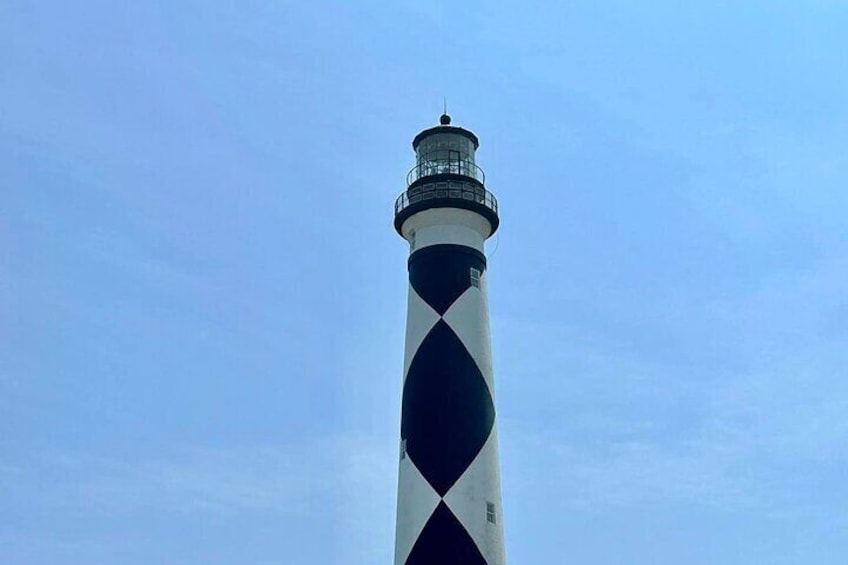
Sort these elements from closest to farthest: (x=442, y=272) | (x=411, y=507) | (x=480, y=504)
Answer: (x=480, y=504)
(x=411, y=507)
(x=442, y=272)

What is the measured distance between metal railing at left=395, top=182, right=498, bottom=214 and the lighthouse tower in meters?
0.03

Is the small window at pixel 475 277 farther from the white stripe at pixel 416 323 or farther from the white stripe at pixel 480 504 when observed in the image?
the white stripe at pixel 480 504

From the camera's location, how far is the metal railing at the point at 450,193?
27.8 metres

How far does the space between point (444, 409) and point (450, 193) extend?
5920 mm

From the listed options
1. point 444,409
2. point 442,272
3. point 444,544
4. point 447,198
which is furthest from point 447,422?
point 447,198

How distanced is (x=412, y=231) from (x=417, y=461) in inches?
253

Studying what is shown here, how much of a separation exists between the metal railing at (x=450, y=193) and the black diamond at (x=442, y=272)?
1.38 m

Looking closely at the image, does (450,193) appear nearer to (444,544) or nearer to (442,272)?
(442,272)

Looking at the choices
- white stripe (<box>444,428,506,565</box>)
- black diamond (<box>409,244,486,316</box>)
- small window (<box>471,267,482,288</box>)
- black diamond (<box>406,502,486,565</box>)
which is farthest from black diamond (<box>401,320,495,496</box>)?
small window (<box>471,267,482,288</box>)

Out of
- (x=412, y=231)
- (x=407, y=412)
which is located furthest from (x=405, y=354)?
(x=412, y=231)

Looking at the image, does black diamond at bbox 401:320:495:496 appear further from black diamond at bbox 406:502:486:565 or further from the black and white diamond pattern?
black diamond at bbox 406:502:486:565

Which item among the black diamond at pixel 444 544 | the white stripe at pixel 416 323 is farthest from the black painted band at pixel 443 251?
the black diamond at pixel 444 544

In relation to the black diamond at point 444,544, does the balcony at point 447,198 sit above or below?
above

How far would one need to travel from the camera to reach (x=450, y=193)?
27.8 metres
